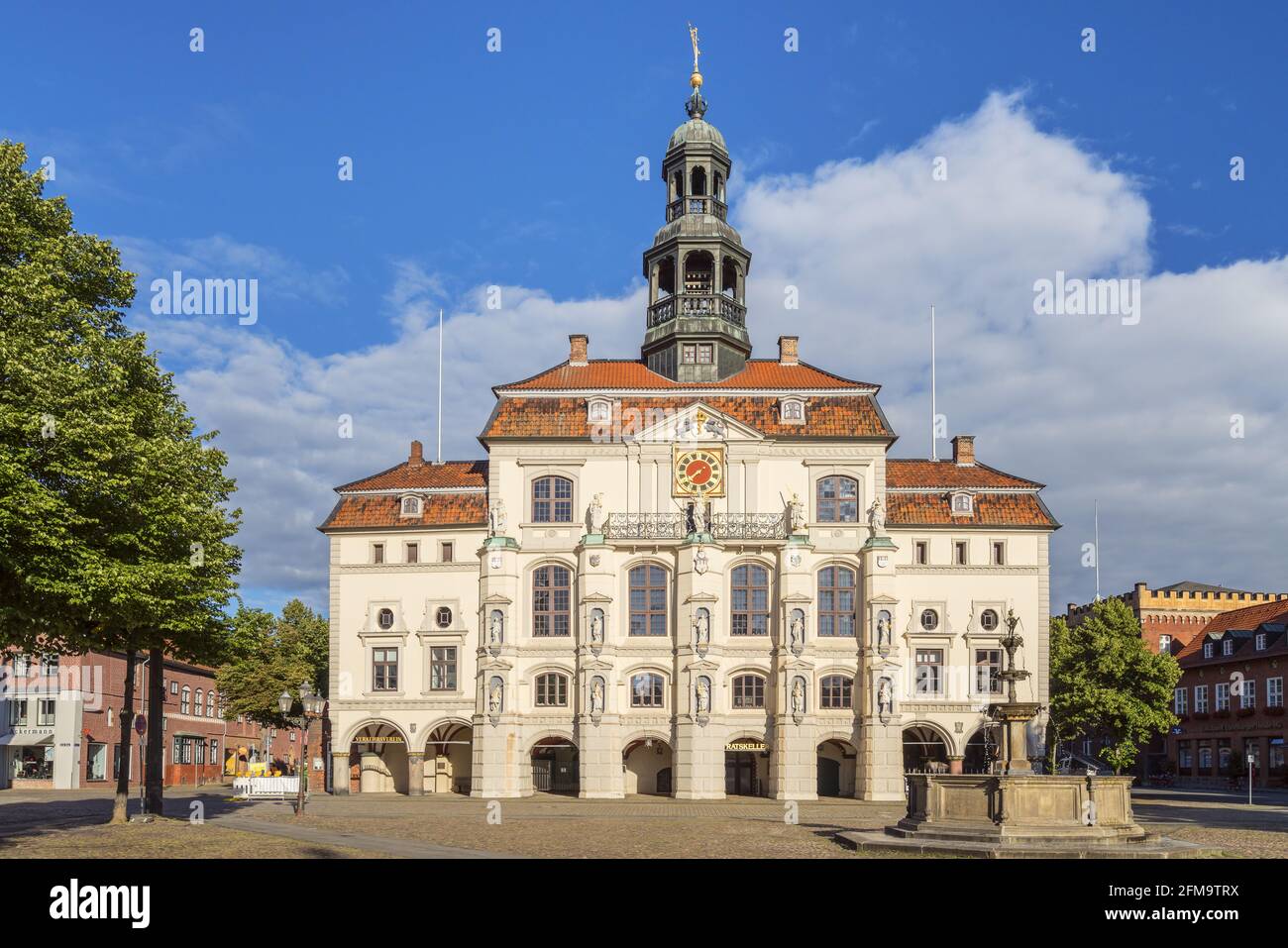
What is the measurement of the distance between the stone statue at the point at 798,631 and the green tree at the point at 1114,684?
14.8m

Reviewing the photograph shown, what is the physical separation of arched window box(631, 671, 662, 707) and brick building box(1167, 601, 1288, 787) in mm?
38027

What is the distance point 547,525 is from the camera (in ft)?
A: 179

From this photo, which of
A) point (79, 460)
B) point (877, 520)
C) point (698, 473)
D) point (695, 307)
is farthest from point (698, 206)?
point (79, 460)

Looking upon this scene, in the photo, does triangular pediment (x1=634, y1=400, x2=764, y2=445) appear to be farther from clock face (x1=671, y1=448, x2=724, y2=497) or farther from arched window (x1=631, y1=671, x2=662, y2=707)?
arched window (x1=631, y1=671, x2=662, y2=707)

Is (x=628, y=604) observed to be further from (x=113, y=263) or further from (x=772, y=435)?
(x=113, y=263)

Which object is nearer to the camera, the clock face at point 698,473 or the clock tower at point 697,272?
the clock face at point 698,473

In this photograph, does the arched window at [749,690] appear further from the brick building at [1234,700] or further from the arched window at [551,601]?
the brick building at [1234,700]

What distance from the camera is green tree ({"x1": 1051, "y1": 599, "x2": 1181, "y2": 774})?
193 ft

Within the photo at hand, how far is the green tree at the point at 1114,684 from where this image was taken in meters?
58.8

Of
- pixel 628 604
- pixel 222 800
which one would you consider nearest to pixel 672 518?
pixel 628 604

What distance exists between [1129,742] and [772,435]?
2360cm

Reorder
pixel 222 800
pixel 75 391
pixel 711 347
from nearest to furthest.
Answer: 1. pixel 75 391
2. pixel 222 800
3. pixel 711 347

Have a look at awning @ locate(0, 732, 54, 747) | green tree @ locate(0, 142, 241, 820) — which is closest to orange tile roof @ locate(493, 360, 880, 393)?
green tree @ locate(0, 142, 241, 820)

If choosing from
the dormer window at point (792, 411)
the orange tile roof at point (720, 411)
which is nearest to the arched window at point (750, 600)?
the orange tile roof at point (720, 411)
